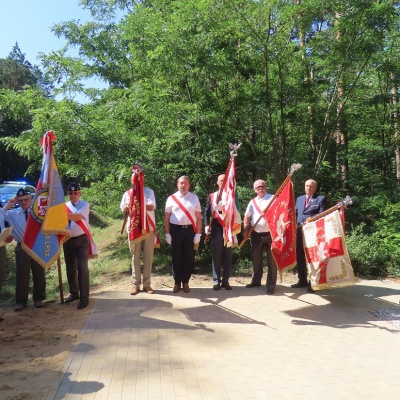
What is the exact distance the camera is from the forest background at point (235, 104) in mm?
8281

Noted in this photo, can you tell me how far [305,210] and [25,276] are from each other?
187 inches

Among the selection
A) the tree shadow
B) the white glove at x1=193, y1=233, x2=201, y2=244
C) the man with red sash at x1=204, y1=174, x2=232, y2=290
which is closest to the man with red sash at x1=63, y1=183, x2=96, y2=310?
the white glove at x1=193, y1=233, x2=201, y2=244

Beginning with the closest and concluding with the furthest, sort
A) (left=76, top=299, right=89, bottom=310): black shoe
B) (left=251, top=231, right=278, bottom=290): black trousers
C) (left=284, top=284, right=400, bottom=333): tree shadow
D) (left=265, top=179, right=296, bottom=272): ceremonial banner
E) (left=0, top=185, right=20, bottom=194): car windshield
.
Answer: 1. (left=284, top=284, right=400, bottom=333): tree shadow
2. (left=76, top=299, right=89, bottom=310): black shoe
3. (left=265, top=179, right=296, bottom=272): ceremonial banner
4. (left=251, top=231, right=278, bottom=290): black trousers
5. (left=0, top=185, right=20, bottom=194): car windshield

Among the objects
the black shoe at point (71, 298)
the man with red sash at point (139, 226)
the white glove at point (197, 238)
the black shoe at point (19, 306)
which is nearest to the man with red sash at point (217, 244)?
the white glove at point (197, 238)

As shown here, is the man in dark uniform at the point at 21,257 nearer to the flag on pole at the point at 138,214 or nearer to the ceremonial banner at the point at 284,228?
the flag on pole at the point at 138,214

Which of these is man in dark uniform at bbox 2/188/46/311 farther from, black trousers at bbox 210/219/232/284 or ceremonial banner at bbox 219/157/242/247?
ceremonial banner at bbox 219/157/242/247

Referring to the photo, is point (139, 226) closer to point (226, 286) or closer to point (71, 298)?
point (71, 298)

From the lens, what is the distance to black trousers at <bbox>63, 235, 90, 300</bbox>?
19.6ft

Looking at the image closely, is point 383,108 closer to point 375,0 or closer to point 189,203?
point 375,0

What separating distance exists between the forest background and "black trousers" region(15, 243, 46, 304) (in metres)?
2.38

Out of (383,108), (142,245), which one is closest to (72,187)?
(142,245)

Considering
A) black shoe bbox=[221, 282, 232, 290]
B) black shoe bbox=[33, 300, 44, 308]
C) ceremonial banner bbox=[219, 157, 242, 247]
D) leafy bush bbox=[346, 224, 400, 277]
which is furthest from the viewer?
leafy bush bbox=[346, 224, 400, 277]

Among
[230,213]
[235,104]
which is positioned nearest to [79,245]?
[230,213]

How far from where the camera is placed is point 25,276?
6.00 metres
